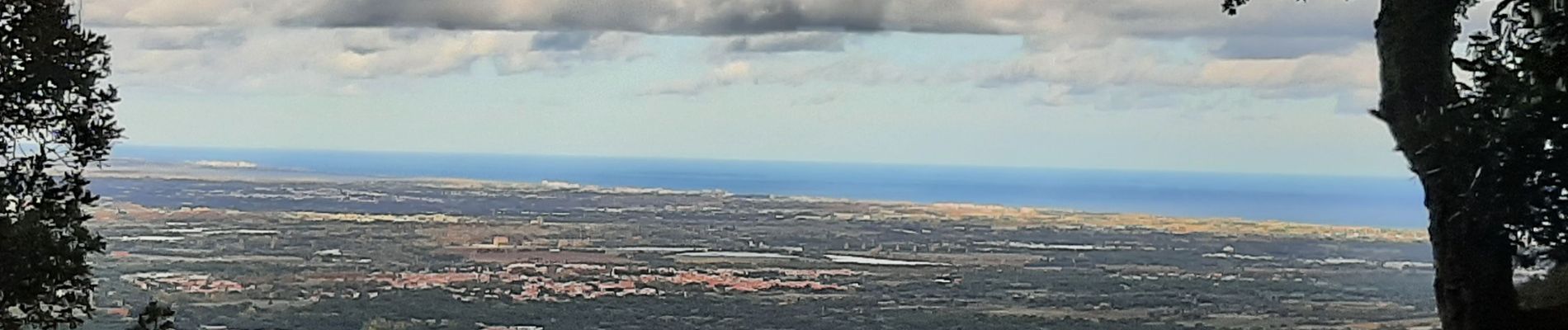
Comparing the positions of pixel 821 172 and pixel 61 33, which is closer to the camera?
pixel 61 33

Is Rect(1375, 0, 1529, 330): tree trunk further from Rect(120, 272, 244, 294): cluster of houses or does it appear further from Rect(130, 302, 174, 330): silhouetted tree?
Rect(120, 272, 244, 294): cluster of houses

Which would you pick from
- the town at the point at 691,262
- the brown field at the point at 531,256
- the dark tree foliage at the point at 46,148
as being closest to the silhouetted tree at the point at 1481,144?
the town at the point at 691,262

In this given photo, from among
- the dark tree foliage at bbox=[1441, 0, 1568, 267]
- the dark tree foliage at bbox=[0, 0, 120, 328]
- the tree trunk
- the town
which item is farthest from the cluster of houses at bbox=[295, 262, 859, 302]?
the dark tree foliage at bbox=[1441, 0, 1568, 267]

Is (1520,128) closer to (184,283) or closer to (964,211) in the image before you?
(964,211)

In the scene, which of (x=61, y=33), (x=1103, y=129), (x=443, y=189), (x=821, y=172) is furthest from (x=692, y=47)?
(x=61, y=33)

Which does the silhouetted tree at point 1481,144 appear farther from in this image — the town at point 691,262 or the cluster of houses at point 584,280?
the cluster of houses at point 584,280

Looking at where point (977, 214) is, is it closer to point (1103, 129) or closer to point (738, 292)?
point (1103, 129)
